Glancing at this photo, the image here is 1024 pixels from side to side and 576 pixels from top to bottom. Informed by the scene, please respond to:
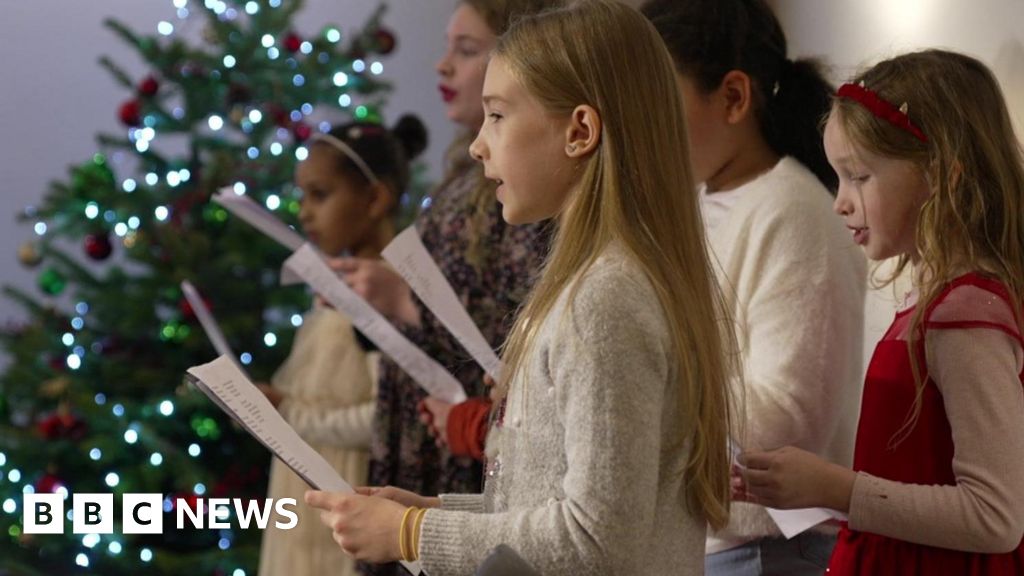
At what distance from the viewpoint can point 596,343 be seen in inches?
48.9

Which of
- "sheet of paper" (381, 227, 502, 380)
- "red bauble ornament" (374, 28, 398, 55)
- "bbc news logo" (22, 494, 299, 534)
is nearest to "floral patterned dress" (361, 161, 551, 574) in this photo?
"sheet of paper" (381, 227, 502, 380)

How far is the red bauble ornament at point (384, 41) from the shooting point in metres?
4.32

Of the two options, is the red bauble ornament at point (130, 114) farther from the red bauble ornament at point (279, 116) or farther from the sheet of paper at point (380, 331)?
the sheet of paper at point (380, 331)

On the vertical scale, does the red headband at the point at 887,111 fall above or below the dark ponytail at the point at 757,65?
below

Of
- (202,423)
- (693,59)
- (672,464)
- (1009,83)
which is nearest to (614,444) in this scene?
(672,464)

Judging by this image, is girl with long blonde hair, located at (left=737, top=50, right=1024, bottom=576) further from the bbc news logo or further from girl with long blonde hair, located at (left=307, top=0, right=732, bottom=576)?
the bbc news logo

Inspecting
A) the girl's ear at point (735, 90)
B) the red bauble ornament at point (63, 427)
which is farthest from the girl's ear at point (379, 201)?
the girl's ear at point (735, 90)

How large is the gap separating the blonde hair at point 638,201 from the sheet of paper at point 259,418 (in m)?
0.22

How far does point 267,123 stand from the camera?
4133 mm

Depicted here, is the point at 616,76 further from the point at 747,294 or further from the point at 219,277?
the point at 219,277

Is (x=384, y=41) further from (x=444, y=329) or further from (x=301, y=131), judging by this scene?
(x=444, y=329)

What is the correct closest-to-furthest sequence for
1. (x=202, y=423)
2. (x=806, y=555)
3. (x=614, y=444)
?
(x=614, y=444) < (x=806, y=555) < (x=202, y=423)

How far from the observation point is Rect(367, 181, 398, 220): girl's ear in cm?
342

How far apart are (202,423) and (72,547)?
56 centimetres
